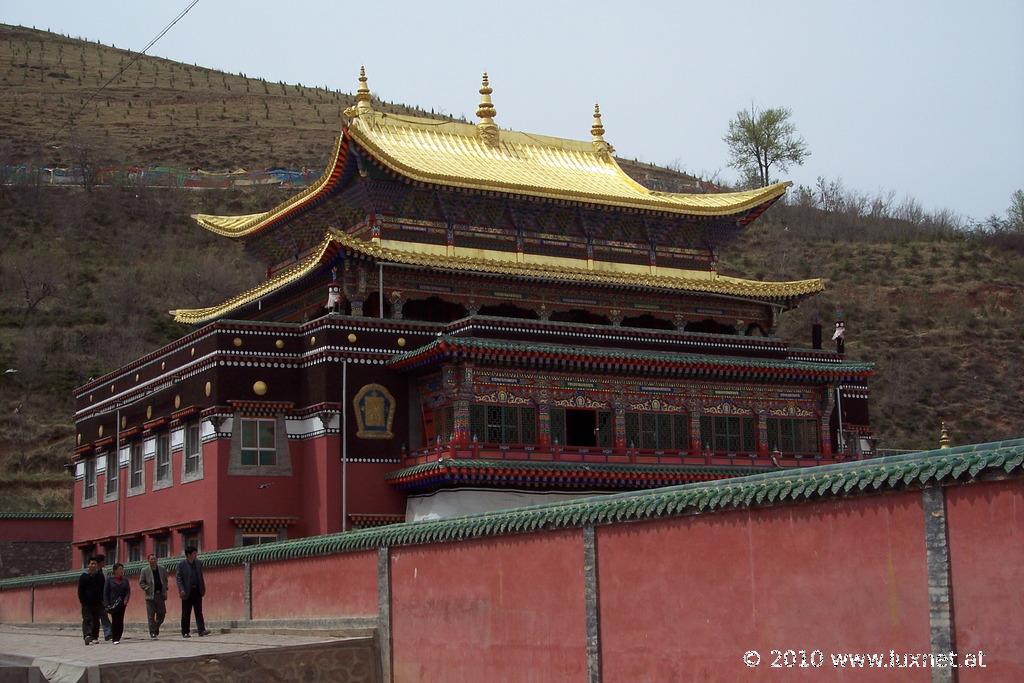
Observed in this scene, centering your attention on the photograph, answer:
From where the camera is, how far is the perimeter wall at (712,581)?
50.1 ft

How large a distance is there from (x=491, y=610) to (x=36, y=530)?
34.4 meters

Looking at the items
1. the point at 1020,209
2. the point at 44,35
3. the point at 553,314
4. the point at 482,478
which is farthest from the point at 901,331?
the point at 44,35

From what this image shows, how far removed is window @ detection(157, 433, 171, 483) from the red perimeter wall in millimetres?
16590

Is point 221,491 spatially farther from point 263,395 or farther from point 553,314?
point 553,314

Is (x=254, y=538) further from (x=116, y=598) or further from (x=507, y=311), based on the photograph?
(x=116, y=598)

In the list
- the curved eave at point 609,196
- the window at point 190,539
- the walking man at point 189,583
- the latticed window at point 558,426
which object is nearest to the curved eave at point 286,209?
the curved eave at point 609,196

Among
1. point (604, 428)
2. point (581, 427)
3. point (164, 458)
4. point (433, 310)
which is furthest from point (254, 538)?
point (604, 428)

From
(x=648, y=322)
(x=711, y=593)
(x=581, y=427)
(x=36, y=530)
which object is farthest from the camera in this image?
(x=36, y=530)

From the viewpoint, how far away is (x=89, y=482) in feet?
161

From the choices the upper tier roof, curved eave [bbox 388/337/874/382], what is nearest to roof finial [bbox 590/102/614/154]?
the upper tier roof

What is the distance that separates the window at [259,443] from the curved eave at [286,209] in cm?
859

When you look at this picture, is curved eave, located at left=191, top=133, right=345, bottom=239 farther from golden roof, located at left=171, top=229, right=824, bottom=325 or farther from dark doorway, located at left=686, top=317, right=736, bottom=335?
dark doorway, located at left=686, top=317, right=736, bottom=335

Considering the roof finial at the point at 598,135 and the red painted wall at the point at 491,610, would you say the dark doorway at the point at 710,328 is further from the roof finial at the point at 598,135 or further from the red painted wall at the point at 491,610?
the red painted wall at the point at 491,610

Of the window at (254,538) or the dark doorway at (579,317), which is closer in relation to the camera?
the window at (254,538)
